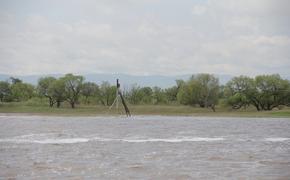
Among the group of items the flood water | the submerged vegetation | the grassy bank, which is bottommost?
the flood water

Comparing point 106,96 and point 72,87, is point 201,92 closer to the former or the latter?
point 72,87

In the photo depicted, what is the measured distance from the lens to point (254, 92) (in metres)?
105

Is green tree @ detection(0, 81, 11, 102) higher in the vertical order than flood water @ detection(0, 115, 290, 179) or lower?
higher

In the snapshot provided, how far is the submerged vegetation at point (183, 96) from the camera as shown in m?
101

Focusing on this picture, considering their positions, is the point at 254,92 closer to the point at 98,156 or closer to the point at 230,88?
the point at 230,88

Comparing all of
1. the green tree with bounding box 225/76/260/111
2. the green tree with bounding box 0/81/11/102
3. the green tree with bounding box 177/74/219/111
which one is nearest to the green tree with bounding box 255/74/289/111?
the green tree with bounding box 225/76/260/111

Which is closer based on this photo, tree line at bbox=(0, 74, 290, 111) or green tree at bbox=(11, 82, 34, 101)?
tree line at bbox=(0, 74, 290, 111)

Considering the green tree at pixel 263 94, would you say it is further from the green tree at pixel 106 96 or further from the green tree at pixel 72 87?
the green tree at pixel 106 96

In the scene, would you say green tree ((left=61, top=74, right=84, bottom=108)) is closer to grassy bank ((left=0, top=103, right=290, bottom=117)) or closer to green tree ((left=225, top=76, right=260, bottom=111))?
grassy bank ((left=0, top=103, right=290, bottom=117))

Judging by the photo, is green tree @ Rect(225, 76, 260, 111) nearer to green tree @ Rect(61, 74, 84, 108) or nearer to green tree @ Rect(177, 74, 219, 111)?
green tree @ Rect(177, 74, 219, 111)

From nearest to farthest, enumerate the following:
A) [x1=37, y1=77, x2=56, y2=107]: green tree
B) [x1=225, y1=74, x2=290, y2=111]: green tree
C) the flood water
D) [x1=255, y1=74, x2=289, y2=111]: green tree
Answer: the flood water, [x1=255, y1=74, x2=289, y2=111]: green tree, [x1=225, y1=74, x2=290, y2=111]: green tree, [x1=37, y1=77, x2=56, y2=107]: green tree

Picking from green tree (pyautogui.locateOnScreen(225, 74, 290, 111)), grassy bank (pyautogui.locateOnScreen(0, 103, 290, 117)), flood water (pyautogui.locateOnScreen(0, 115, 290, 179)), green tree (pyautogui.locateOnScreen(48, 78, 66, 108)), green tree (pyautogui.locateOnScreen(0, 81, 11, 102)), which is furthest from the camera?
green tree (pyautogui.locateOnScreen(0, 81, 11, 102))

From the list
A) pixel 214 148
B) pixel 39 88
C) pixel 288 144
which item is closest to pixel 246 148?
pixel 214 148

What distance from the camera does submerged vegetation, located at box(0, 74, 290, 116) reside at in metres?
101
